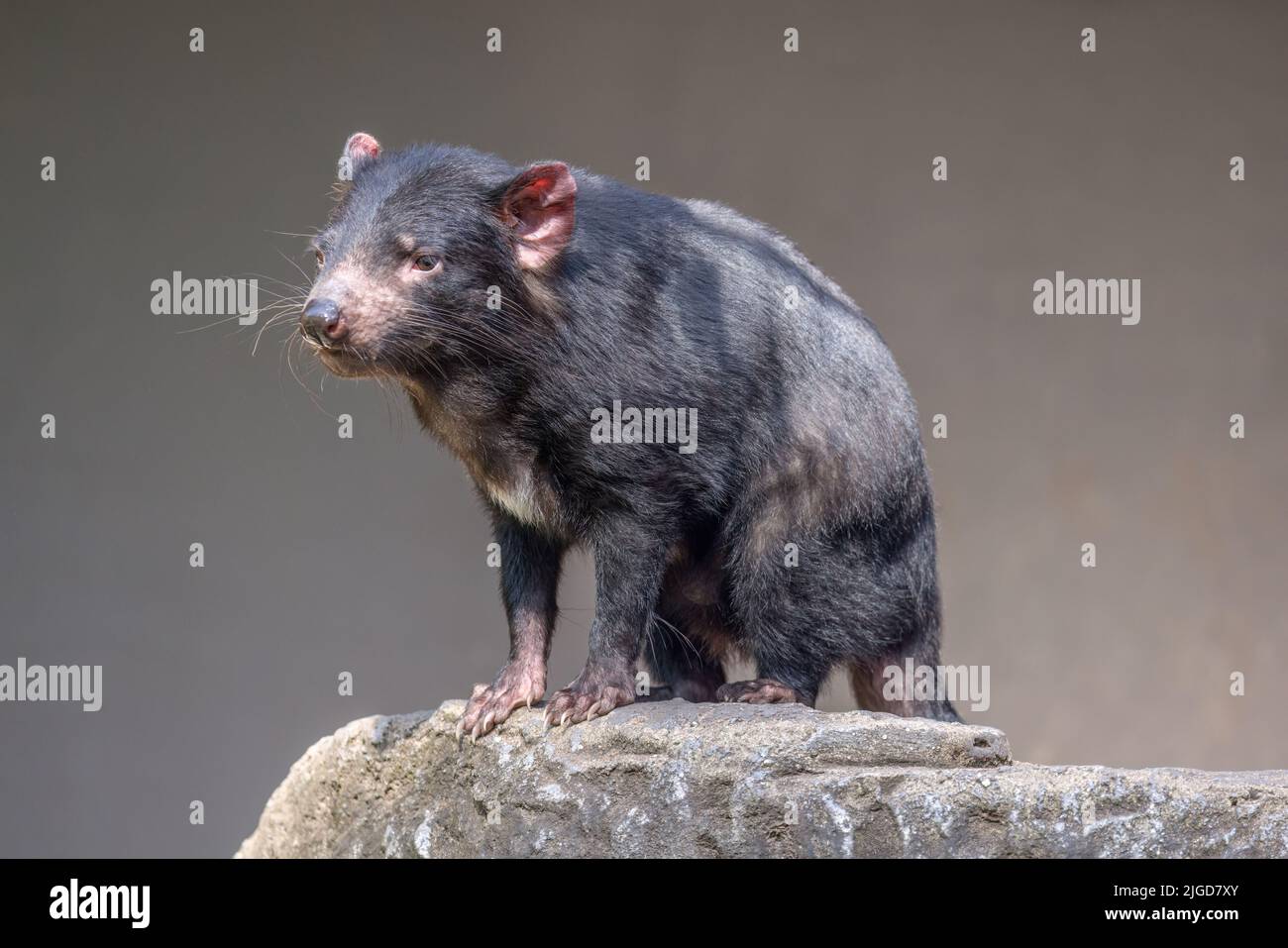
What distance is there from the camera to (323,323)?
4.66 m

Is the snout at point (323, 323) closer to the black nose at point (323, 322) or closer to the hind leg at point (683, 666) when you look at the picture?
the black nose at point (323, 322)

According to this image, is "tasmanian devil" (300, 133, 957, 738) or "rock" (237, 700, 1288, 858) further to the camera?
"tasmanian devil" (300, 133, 957, 738)

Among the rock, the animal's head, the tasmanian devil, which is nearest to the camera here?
the rock

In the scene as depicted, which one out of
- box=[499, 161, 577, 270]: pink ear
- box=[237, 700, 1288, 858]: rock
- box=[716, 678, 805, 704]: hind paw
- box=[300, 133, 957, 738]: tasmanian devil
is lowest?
box=[237, 700, 1288, 858]: rock

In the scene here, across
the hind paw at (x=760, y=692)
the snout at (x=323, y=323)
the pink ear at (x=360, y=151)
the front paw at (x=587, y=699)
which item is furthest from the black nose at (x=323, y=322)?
the hind paw at (x=760, y=692)

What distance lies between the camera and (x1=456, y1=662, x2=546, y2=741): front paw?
17.1 ft

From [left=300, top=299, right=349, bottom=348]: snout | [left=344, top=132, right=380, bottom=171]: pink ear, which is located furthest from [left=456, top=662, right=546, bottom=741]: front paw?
[left=344, top=132, right=380, bottom=171]: pink ear

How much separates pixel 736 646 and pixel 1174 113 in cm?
571

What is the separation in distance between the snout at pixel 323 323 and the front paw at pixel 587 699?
4.02ft

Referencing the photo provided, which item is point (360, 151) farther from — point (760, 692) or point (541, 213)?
point (760, 692)

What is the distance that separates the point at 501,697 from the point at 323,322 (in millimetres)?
1353

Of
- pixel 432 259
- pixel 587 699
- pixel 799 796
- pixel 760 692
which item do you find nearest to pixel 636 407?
pixel 432 259

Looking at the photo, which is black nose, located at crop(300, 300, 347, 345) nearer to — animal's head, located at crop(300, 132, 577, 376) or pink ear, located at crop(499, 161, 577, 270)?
animal's head, located at crop(300, 132, 577, 376)

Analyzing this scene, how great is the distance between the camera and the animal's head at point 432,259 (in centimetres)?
477
